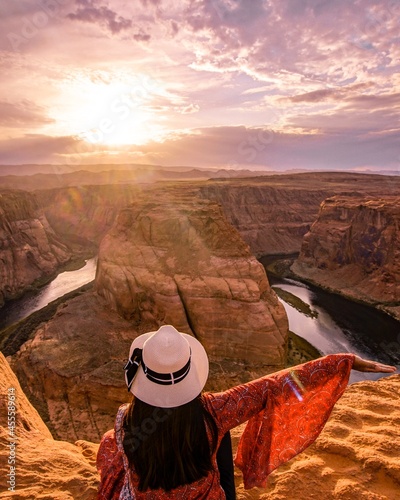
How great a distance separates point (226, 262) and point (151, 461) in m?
22.4

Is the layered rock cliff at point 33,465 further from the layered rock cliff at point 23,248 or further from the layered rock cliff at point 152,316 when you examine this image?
the layered rock cliff at point 23,248

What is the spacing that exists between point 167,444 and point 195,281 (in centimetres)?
2176

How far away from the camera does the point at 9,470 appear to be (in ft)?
12.3

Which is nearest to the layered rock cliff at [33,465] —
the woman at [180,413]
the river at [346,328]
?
the woman at [180,413]

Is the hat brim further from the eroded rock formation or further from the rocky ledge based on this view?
the eroded rock formation

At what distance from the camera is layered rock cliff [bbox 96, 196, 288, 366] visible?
22375 mm

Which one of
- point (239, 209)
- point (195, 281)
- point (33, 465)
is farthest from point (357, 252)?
point (33, 465)

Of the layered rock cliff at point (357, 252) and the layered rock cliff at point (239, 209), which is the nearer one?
the layered rock cliff at point (357, 252)

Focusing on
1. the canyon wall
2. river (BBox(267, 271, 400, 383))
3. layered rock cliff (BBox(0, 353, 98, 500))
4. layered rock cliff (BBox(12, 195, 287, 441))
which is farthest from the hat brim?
the canyon wall

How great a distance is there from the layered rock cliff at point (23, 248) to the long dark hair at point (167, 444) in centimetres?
4657

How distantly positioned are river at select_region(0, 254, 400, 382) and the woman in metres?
25.0

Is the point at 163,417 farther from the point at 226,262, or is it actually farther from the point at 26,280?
the point at 26,280

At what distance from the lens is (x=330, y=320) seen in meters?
38.0

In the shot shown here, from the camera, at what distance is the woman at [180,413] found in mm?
2535
